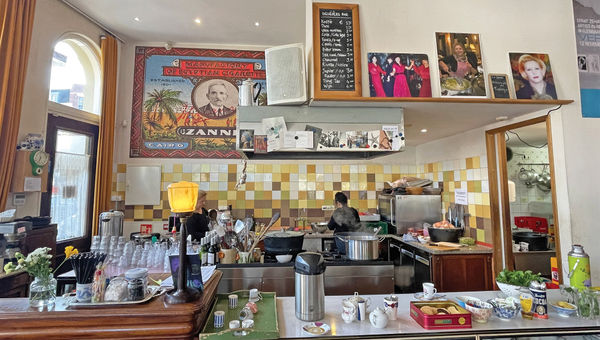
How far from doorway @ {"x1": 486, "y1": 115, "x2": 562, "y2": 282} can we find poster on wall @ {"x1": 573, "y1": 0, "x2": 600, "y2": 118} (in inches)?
12.2

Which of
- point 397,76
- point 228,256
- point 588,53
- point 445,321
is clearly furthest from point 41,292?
point 588,53

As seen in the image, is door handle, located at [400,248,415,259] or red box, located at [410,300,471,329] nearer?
red box, located at [410,300,471,329]

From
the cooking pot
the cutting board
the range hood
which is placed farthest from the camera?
the cooking pot

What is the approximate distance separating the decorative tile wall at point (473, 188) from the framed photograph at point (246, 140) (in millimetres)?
2597

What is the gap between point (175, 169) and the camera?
429 centimetres

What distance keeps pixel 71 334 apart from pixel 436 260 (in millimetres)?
2995

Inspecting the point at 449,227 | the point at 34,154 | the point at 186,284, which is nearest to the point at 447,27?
the point at 449,227

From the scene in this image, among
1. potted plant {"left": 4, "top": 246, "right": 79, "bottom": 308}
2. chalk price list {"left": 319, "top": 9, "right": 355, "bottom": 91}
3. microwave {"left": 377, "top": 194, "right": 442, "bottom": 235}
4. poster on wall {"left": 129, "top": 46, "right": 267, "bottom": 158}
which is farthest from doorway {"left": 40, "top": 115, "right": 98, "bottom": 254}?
microwave {"left": 377, "top": 194, "right": 442, "bottom": 235}

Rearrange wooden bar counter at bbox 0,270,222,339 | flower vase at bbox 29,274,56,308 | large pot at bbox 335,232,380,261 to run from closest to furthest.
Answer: wooden bar counter at bbox 0,270,222,339, flower vase at bbox 29,274,56,308, large pot at bbox 335,232,380,261

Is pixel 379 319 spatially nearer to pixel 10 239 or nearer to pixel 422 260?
pixel 422 260

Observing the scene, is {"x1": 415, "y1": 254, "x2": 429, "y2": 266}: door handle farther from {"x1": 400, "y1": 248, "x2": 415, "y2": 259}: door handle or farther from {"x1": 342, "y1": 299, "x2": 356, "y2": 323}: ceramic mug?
{"x1": 342, "y1": 299, "x2": 356, "y2": 323}: ceramic mug

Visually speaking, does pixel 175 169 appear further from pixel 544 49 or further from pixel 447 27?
pixel 544 49

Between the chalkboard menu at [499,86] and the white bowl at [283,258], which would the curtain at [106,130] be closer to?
the white bowl at [283,258]

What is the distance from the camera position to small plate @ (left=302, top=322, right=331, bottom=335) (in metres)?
1.27
